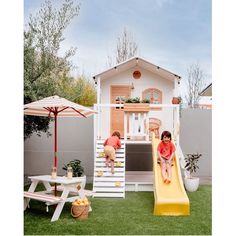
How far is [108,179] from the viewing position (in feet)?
22.7

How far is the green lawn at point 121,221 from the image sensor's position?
4.71 metres

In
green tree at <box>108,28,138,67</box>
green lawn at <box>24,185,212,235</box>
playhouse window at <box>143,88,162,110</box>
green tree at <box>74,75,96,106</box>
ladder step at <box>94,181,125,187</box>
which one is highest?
green tree at <box>108,28,138,67</box>

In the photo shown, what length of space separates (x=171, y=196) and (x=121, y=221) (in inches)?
41.4

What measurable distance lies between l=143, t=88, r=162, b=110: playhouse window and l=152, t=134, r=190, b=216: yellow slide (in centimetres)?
253

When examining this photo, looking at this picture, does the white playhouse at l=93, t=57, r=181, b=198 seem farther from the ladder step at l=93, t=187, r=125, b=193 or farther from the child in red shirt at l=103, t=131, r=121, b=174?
the ladder step at l=93, t=187, r=125, b=193

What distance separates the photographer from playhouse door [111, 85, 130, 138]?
911 cm

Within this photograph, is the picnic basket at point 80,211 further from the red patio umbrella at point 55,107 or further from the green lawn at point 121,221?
the red patio umbrella at point 55,107

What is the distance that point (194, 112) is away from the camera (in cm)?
944

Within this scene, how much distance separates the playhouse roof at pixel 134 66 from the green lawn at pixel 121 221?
3.16 meters

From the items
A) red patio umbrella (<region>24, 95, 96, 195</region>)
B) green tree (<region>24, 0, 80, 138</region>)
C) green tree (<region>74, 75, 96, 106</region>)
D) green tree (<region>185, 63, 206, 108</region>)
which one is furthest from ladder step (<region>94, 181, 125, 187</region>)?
green tree (<region>74, 75, 96, 106</region>)
